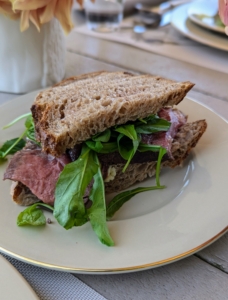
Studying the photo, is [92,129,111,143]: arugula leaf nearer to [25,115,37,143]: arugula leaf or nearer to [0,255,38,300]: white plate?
[25,115,37,143]: arugula leaf

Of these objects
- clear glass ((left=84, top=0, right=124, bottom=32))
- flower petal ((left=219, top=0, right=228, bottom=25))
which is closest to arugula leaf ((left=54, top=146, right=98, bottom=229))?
flower petal ((left=219, top=0, right=228, bottom=25))

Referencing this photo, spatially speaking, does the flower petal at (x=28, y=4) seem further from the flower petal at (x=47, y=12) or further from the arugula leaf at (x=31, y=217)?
the arugula leaf at (x=31, y=217)

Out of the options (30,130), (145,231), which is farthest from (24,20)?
(145,231)

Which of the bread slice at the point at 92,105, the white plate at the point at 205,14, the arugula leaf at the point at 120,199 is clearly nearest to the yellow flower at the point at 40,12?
the bread slice at the point at 92,105

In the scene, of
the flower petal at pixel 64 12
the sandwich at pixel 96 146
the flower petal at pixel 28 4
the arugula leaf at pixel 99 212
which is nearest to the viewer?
the arugula leaf at pixel 99 212

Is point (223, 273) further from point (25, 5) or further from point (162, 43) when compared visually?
point (162, 43)

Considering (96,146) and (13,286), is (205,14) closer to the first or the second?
(96,146)
